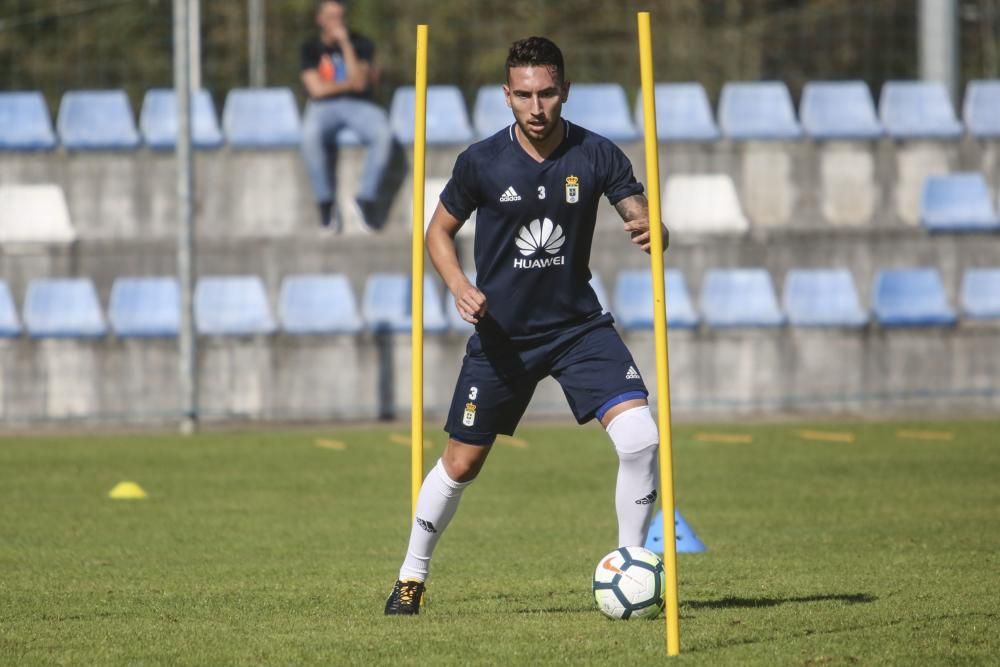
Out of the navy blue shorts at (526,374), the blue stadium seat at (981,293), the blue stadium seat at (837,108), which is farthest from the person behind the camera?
the blue stadium seat at (837,108)

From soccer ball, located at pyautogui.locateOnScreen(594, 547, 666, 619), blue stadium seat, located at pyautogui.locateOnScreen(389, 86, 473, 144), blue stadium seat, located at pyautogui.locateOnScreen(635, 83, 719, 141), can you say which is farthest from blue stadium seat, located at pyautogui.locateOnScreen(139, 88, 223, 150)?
soccer ball, located at pyautogui.locateOnScreen(594, 547, 666, 619)

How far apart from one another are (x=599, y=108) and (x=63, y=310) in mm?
6016

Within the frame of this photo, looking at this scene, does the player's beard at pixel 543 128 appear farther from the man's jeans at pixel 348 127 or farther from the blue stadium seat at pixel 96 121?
the blue stadium seat at pixel 96 121

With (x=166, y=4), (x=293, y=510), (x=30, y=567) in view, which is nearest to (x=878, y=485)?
(x=293, y=510)

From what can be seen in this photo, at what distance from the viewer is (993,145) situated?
730 inches

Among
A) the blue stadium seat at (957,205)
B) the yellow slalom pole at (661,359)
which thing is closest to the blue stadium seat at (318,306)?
the blue stadium seat at (957,205)

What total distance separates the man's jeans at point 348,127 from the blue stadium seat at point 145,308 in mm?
1822

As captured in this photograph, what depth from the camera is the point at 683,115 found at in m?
18.7

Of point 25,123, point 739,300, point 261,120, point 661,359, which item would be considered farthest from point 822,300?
point 661,359

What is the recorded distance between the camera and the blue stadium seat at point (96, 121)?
60.6 feet

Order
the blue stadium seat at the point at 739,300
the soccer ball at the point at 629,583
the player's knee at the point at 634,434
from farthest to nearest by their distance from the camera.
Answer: the blue stadium seat at the point at 739,300 < the player's knee at the point at 634,434 < the soccer ball at the point at 629,583

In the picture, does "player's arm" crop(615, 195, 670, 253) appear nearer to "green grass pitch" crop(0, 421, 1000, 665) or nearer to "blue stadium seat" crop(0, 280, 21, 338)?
"green grass pitch" crop(0, 421, 1000, 665)

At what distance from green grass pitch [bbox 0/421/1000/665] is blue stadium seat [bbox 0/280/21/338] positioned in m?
1.66

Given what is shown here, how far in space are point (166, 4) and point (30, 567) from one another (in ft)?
43.3
